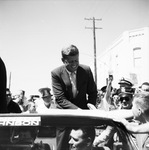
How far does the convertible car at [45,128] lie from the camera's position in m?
2.46

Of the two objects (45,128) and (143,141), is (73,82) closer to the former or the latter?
(143,141)

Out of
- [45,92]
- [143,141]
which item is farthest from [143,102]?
[45,92]

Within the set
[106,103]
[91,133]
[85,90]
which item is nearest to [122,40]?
[106,103]

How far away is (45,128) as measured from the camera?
252 centimetres

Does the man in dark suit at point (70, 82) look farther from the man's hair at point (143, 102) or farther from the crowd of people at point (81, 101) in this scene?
the man's hair at point (143, 102)

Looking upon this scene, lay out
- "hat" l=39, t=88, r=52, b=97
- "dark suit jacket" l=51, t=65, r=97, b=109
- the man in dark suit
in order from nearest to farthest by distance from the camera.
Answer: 1. the man in dark suit
2. "dark suit jacket" l=51, t=65, r=97, b=109
3. "hat" l=39, t=88, r=52, b=97

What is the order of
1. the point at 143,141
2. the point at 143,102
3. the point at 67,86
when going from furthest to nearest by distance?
1. the point at 67,86
2. the point at 143,141
3. the point at 143,102

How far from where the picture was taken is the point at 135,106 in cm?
329

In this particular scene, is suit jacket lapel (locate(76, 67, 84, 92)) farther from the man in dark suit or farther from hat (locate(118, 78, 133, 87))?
hat (locate(118, 78, 133, 87))

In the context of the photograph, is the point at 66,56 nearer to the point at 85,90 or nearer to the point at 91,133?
the point at 85,90

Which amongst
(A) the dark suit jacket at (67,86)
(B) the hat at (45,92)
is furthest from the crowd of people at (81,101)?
(B) the hat at (45,92)

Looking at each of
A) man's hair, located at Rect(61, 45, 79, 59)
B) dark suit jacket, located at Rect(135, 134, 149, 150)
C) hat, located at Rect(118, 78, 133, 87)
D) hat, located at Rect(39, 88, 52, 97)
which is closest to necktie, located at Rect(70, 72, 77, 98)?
man's hair, located at Rect(61, 45, 79, 59)

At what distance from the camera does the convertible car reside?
97.0 inches

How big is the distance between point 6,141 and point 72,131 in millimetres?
507
